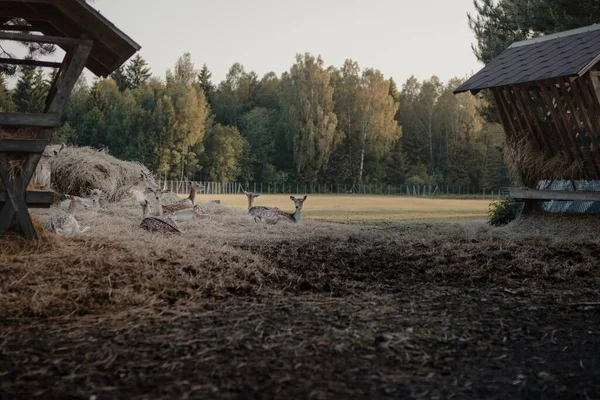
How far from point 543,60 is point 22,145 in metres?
9.00

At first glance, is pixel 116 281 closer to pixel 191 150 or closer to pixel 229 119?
pixel 191 150

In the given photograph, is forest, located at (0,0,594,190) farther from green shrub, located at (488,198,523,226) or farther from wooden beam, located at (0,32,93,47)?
→ wooden beam, located at (0,32,93,47)

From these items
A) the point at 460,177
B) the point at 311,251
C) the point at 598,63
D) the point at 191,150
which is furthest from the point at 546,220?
the point at 460,177

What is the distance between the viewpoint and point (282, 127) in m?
40.6

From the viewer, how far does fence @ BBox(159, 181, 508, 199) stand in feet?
100

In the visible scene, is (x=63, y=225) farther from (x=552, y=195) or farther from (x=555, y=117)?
(x=555, y=117)

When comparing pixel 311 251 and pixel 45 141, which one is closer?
pixel 45 141

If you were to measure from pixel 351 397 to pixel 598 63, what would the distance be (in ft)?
30.5

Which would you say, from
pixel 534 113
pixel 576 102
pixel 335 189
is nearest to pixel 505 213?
pixel 534 113

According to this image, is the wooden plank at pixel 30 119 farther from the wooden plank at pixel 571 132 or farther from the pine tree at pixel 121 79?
the pine tree at pixel 121 79

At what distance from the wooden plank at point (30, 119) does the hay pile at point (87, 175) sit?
8.78 metres

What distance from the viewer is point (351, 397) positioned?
336 centimetres

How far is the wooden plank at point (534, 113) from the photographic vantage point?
38.2 ft

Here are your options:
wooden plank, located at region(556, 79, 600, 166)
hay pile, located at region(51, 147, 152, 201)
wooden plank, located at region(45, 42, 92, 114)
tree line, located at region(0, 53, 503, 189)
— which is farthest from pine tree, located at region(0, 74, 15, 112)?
wooden plank, located at region(556, 79, 600, 166)
